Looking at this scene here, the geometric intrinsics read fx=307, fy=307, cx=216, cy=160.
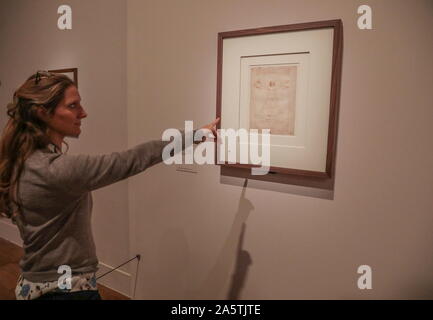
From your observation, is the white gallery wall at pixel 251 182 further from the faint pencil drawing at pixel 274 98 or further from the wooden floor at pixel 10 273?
the faint pencil drawing at pixel 274 98

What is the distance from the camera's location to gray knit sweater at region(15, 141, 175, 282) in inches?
37.8

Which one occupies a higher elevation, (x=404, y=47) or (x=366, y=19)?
(x=366, y=19)

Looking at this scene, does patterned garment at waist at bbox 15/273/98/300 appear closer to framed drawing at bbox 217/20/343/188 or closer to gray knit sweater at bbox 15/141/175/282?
gray knit sweater at bbox 15/141/175/282

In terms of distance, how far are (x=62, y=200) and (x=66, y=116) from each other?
291 mm

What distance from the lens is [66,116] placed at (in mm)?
1065

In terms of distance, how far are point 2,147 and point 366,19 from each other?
1.41m

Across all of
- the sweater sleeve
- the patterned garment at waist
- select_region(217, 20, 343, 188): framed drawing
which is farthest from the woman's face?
select_region(217, 20, 343, 188): framed drawing

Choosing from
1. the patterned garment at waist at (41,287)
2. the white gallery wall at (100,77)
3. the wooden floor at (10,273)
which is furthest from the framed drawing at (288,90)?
the wooden floor at (10,273)

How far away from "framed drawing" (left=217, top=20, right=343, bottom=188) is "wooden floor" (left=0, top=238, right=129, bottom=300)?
1.50m

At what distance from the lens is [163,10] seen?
1.70 m

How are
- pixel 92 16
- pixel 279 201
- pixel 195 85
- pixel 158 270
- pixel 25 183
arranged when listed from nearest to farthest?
1. pixel 25 183
2. pixel 279 201
3. pixel 195 85
4. pixel 158 270
5. pixel 92 16

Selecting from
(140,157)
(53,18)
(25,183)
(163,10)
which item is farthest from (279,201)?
(53,18)
